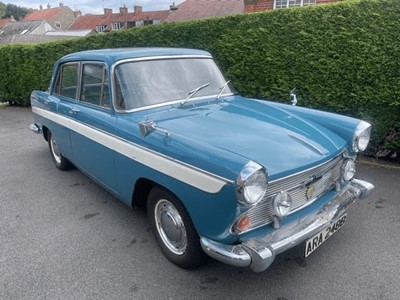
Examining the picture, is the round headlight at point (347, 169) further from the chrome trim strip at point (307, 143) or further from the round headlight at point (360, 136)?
the chrome trim strip at point (307, 143)

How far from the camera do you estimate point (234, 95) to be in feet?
12.3

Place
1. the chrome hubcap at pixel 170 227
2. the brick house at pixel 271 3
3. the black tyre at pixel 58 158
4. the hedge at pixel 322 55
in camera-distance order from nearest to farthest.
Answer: the chrome hubcap at pixel 170 227, the hedge at pixel 322 55, the black tyre at pixel 58 158, the brick house at pixel 271 3

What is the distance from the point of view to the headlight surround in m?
1.94

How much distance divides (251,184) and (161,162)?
0.78 m

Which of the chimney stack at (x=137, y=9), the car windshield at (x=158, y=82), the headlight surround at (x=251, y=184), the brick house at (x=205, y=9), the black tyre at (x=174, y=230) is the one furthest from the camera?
the chimney stack at (x=137, y=9)

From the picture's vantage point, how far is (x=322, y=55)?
5.14m

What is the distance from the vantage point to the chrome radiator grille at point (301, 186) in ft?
7.16

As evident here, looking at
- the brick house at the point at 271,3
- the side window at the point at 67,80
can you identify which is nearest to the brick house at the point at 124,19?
the brick house at the point at 271,3

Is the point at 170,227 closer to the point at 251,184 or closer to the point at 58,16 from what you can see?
the point at 251,184

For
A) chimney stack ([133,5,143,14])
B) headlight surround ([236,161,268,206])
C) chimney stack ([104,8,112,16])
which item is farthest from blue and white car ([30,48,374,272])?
chimney stack ([104,8,112,16])

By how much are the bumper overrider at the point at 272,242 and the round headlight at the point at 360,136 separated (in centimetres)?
53

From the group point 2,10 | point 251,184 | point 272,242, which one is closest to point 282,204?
point 272,242

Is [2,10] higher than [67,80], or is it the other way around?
[2,10]

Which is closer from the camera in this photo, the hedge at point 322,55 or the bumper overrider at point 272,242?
the bumper overrider at point 272,242
